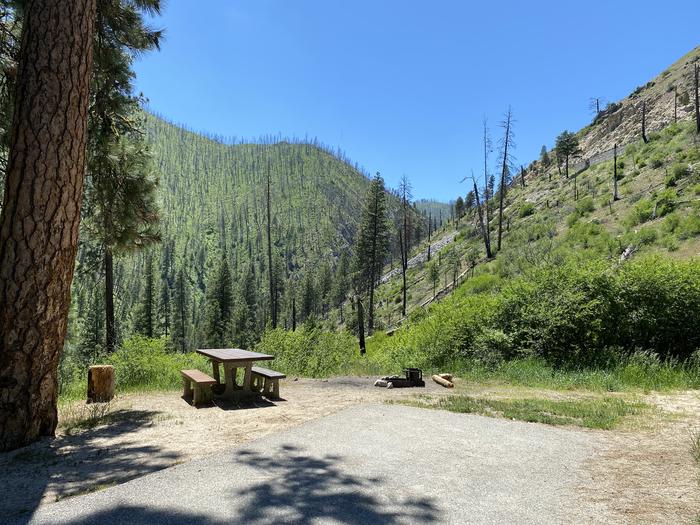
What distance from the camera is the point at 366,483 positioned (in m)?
3.51

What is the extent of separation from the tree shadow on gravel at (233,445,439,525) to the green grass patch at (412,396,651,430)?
3057mm

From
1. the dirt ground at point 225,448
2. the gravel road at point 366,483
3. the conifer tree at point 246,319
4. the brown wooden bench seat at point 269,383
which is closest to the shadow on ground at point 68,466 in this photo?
the dirt ground at point 225,448

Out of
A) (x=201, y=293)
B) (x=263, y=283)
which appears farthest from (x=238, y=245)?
(x=263, y=283)

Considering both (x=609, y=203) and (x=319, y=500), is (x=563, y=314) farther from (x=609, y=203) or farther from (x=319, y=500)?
(x=609, y=203)

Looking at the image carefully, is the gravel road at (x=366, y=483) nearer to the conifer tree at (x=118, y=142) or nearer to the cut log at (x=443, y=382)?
the cut log at (x=443, y=382)

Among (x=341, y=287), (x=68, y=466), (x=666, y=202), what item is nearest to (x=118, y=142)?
(x=68, y=466)

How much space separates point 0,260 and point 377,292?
51.8m

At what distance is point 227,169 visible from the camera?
17788 cm

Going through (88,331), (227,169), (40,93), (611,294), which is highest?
(227,169)

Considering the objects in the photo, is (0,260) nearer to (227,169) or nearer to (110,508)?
(110,508)

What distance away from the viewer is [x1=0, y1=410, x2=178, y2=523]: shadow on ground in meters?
3.25

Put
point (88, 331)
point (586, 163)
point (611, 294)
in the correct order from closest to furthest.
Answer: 1. point (611, 294)
2. point (88, 331)
3. point (586, 163)

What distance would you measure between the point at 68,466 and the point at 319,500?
2.50 metres

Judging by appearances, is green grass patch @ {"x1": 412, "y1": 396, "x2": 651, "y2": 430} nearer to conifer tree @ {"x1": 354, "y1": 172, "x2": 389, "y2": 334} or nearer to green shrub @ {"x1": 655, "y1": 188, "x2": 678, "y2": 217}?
green shrub @ {"x1": 655, "y1": 188, "x2": 678, "y2": 217}
